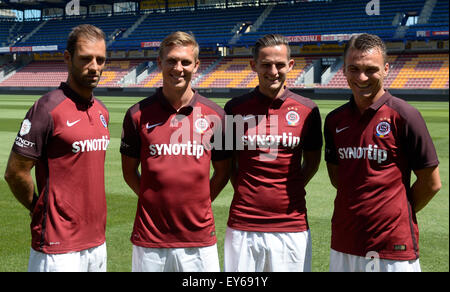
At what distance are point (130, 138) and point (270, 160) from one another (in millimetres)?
904

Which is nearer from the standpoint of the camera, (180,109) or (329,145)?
(180,109)

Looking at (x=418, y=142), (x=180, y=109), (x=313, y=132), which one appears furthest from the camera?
(x=313, y=132)

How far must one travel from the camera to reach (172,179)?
3.05m

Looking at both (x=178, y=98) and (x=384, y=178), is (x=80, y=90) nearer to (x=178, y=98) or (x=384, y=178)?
(x=178, y=98)

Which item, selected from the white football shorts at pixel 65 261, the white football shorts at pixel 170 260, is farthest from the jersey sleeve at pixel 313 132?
the white football shorts at pixel 65 261

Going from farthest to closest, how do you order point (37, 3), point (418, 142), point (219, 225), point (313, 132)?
point (37, 3) < point (219, 225) < point (313, 132) < point (418, 142)

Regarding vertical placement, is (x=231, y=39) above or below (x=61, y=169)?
above

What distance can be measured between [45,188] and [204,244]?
3.21 feet

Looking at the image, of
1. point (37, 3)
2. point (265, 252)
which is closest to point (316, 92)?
point (37, 3)

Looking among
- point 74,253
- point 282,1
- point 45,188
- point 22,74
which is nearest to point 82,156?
point 45,188

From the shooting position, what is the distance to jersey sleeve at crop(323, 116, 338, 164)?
10.7 ft

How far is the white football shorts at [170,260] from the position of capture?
119 inches

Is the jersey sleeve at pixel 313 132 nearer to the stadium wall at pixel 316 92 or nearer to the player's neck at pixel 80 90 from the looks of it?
the player's neck at pixel 80 90

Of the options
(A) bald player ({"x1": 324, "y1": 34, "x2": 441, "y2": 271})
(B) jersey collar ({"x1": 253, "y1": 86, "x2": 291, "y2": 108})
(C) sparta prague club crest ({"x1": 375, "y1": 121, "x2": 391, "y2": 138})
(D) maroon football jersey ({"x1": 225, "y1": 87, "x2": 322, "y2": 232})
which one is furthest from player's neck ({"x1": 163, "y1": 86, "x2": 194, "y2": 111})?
(C) sparta prague club crest ({"x1": 375, "y1": 121, "x2": 391, "y2": 138})
